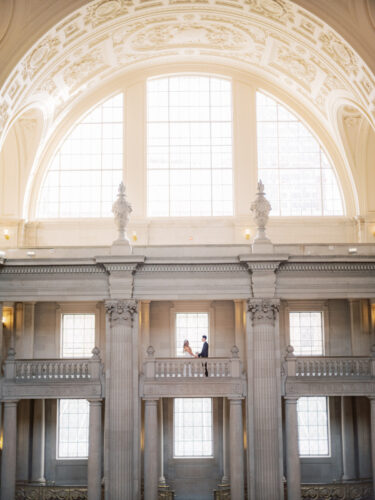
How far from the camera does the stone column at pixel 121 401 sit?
1961 centimetres

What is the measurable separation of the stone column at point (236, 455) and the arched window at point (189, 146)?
1029 centimetres

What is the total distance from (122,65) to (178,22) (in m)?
3.89

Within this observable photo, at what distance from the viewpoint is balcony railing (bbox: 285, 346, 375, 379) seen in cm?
2036

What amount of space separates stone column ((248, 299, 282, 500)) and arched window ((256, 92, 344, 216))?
8.33 metres

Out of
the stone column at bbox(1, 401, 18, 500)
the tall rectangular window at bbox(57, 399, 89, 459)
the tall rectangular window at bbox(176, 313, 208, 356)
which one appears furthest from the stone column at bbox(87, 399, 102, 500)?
the tall rectangular window at bbox(176, 313, 208, 356)

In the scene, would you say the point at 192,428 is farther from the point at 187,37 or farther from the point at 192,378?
the point at 187,37

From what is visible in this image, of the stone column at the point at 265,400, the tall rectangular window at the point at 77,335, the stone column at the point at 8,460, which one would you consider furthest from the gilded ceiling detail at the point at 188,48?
the stone column at the point at 8,460

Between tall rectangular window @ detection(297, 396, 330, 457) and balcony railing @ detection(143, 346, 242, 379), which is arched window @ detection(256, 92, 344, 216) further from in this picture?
balcony railing @ detection(143, 346, 242, 379)

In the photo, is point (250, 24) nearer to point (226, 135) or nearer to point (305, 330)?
point (226, 135)

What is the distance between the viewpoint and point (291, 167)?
27875 mm

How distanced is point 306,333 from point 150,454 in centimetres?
884

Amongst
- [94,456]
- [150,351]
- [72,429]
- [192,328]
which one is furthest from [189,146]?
[94,456]

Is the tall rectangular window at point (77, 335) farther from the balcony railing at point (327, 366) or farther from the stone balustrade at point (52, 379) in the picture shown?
the balcony railing at point (327, 366)

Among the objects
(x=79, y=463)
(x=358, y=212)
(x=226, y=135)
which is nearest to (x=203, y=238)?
(x=226, y=135)
